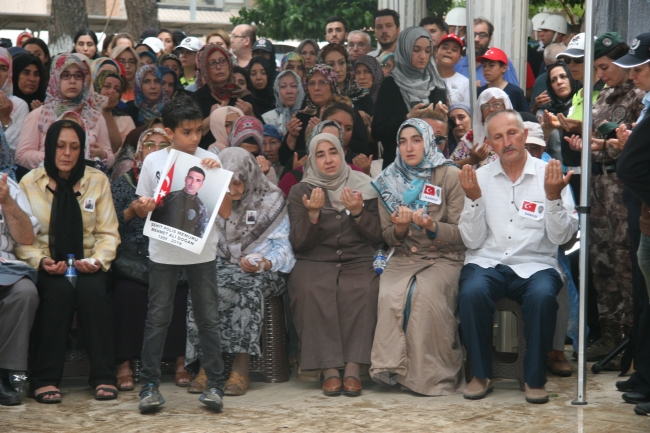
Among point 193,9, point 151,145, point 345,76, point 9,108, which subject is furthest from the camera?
point 193,9

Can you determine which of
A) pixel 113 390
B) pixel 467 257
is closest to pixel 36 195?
pixel 113 390

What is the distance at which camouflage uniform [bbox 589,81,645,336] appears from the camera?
6184 millimetres

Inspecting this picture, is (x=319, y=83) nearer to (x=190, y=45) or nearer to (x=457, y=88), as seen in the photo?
(x=457, y=88)

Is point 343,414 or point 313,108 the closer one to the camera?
point 343,414

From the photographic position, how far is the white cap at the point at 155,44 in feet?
37.0

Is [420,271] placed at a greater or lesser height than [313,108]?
lesser

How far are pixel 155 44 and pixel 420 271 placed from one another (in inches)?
252

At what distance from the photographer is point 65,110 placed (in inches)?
289

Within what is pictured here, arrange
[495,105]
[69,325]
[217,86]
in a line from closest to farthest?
[69,325]
[495,105]
[217,86]

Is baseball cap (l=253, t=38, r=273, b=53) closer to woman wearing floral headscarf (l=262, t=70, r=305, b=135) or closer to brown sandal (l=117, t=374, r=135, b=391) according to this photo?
woman wearing floral headscarf (l=262, t=70, r=305, b=135)

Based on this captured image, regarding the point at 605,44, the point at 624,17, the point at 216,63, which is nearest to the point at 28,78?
the point at 216,63

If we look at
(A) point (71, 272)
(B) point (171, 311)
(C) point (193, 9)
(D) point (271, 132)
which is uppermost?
(C) point (193, 9)

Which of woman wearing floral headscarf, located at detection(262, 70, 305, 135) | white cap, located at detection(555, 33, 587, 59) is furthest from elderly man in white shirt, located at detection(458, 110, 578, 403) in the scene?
woman wearing floral headscarf, located at detection(262, 70, 305, 135)

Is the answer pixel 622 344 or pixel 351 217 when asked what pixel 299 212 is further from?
pixel 622 344
